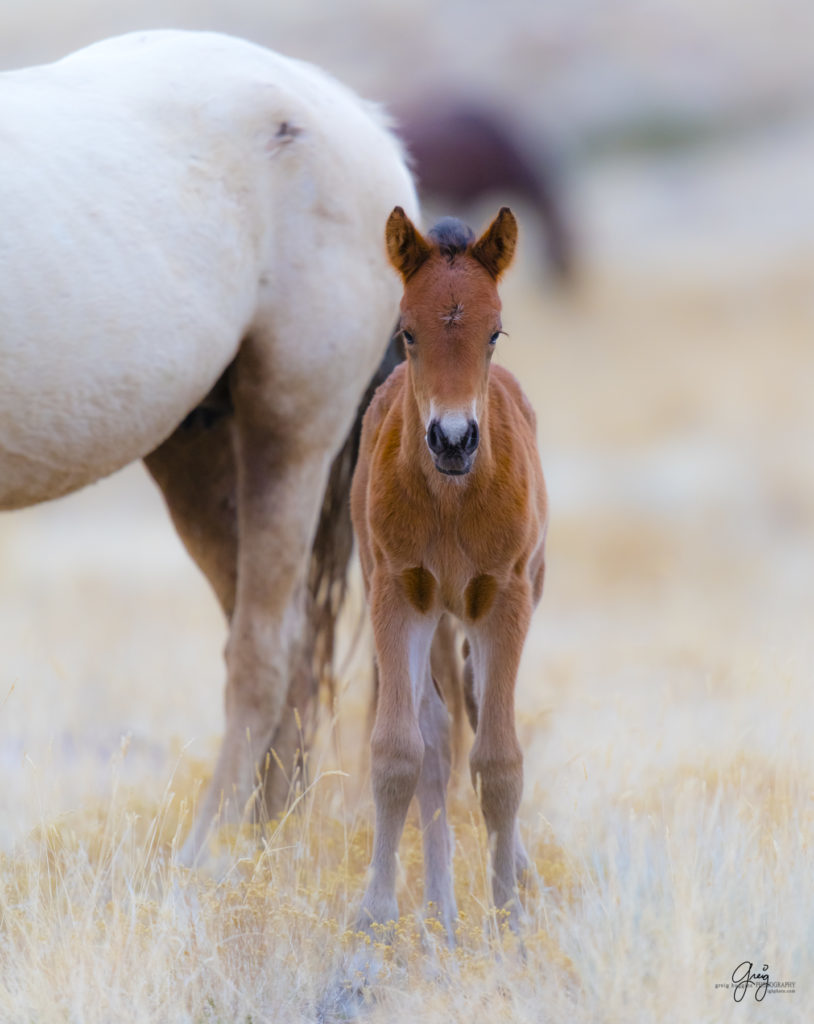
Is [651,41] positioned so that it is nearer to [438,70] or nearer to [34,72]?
[438,70]

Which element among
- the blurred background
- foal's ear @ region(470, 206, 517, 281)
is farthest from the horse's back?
foal's ear @ region(470, 206, 517, 281)

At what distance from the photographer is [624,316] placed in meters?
20.4

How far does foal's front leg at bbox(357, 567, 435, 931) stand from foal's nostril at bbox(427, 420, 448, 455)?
1.42 feet

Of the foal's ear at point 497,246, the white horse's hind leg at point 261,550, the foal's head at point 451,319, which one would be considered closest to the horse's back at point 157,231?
the white horse's hind leg at point 261,550

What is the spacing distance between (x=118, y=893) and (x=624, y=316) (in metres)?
18.7

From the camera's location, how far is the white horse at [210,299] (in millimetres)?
2854

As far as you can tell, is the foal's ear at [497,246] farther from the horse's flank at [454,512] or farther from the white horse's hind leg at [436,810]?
the white horse's hind leg at [436,810]

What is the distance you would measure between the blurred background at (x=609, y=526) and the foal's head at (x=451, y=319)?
136cm

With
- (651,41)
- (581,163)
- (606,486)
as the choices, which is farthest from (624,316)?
(651,41)
